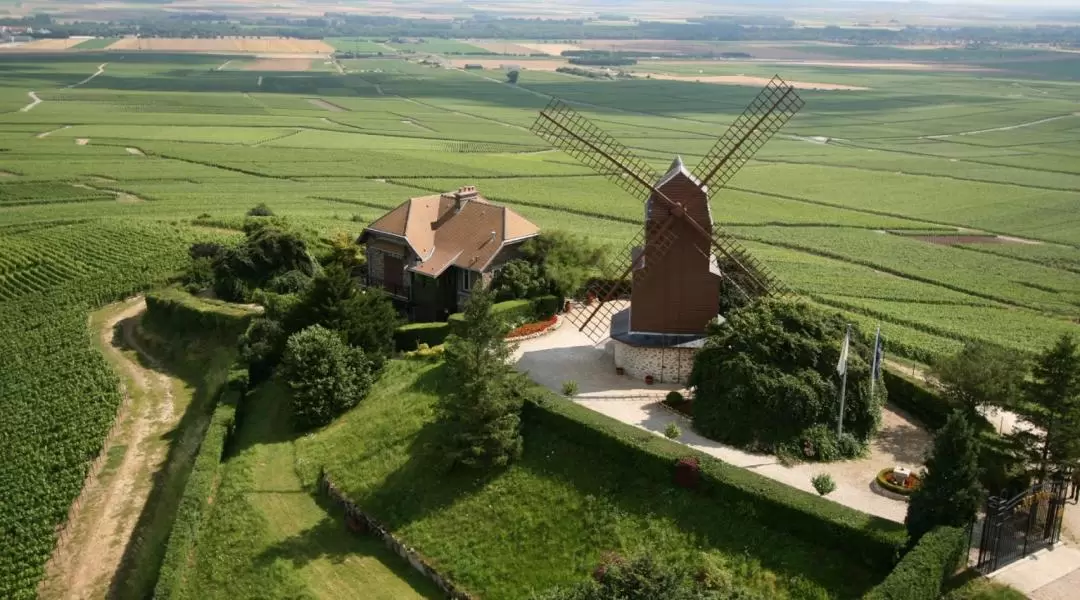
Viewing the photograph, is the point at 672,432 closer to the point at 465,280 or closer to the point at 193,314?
the point at 465,280

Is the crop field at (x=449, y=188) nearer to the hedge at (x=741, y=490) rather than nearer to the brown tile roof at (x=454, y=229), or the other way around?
the brown tile roof at (x=454, y=229)

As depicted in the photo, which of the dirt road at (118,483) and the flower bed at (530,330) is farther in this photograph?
the flower bed at (530,330)

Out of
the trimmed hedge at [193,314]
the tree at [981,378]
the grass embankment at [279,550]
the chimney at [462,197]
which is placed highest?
the chimney at [462,197]

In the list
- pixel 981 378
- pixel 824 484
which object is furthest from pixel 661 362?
pixel 981 378

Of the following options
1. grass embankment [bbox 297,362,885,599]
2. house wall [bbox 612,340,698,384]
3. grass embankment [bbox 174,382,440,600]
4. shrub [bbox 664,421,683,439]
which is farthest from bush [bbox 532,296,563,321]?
grass embankment [bbox 174,382,440,600]

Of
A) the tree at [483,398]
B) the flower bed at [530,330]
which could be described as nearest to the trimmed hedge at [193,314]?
the flower bed at [530,330]
